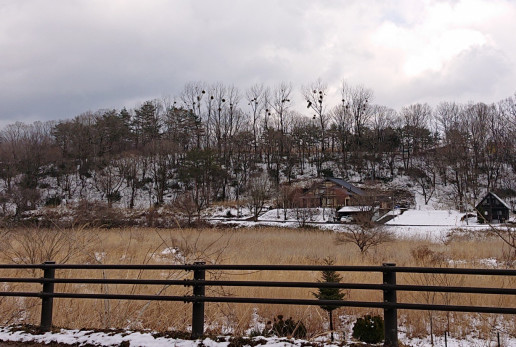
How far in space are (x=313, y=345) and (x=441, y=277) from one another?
613 centimetres

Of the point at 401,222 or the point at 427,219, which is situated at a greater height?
the point at 427,219

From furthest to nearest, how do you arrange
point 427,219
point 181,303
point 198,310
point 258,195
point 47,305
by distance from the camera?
1. point 258,195
2. point 427,219
3. point 181,303
4. point 47,305
5. point 198,310

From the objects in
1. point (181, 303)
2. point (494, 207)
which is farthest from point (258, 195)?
point (181, 303)

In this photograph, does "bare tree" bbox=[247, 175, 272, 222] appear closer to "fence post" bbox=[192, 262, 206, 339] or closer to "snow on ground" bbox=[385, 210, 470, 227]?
"snow on ground" bbox=[385, 210, 470, 227]

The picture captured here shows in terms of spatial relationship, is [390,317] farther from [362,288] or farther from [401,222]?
[401,222]

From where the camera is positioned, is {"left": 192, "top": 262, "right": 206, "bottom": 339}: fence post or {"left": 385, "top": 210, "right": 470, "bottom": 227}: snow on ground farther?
{"left": 385, "top": 210, "right": 470, "bottom": 227}: snow on ground

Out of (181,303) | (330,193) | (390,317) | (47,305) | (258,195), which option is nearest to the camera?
(390,317)

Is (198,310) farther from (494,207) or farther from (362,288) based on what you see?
(494,207)

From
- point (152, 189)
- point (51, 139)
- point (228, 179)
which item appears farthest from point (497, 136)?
point (51, 139)

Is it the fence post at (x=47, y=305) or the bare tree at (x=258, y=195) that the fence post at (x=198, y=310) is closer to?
the fence post at (x=47, y=305)

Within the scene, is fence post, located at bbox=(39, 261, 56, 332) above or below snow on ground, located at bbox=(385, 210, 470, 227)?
below

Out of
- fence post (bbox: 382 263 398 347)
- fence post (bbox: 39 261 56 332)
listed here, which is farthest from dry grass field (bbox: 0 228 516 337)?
fence post (bbox: 382 263 398 347)

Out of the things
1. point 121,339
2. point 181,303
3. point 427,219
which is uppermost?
point 427,219

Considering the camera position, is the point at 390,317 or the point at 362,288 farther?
the point at 362,288
